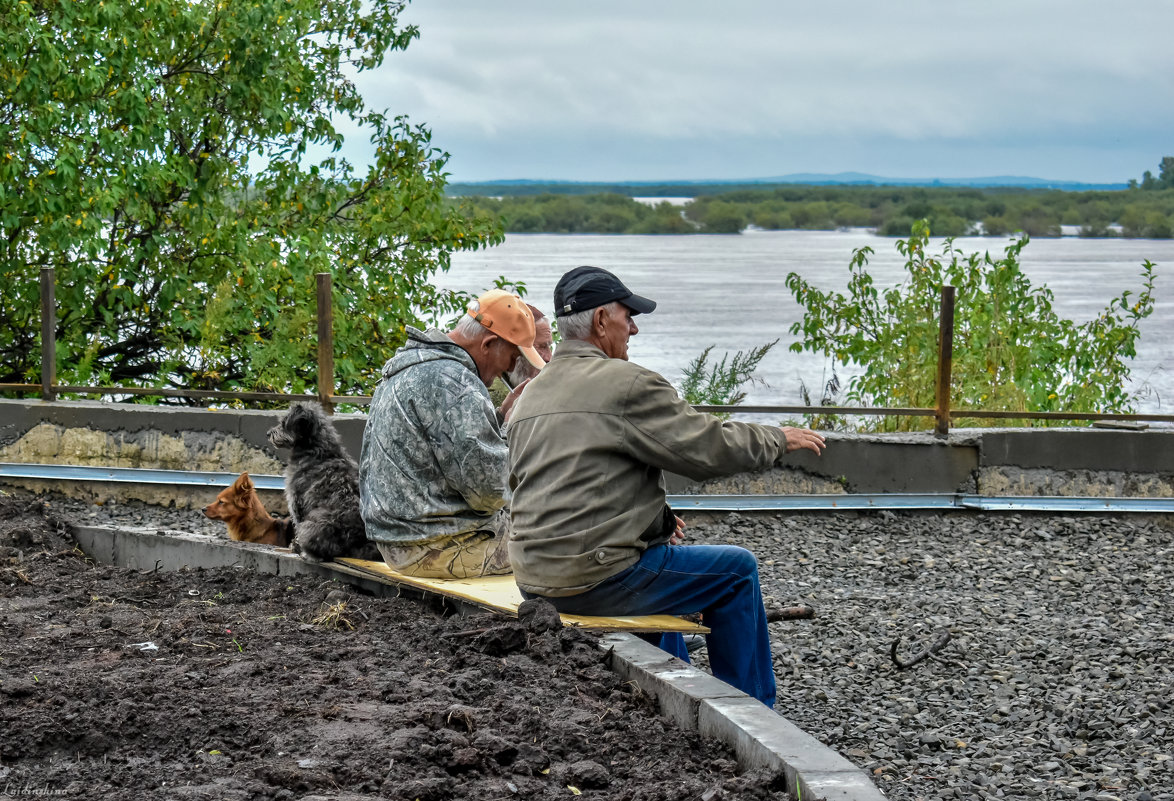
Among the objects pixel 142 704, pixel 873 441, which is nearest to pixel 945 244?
pixel 873 441

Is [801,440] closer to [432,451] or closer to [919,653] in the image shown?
[432,451]

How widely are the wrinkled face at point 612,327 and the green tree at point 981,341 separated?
6.19 metres

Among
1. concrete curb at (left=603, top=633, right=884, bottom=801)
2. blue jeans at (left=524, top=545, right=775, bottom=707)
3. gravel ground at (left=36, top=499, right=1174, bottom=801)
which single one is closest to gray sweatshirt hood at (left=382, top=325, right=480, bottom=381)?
blue jeans at (left=524, top=545, right=775, bottom=707)

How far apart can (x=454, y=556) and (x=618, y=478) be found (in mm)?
1185

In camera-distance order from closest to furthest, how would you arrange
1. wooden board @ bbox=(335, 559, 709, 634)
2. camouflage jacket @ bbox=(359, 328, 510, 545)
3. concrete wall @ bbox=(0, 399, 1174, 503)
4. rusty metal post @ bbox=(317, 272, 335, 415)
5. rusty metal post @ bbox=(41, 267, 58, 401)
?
wooden board @ bbox=(335, 559, 709, 634), camouflage jacket @ bbox=(359, 328, 510, 545), concrete wall @ bbox=(0, 399, 1174, 503), rusty metal post @ bbox=(317, 272, 335, 415), rusty metal post @ bbox=(41, 267, 58, 401)

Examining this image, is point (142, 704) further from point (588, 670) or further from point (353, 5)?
point (353, 5)

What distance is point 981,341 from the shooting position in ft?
36.2

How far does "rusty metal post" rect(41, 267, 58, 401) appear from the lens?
9.73 meters

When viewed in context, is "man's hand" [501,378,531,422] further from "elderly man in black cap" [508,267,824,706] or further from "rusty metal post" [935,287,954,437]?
"rusty metal post" [935,287,954,437]

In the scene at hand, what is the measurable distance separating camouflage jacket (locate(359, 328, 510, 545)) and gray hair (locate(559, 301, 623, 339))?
742mm

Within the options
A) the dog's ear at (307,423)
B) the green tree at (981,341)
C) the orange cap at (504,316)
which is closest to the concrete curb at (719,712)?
the dog's ear at (307,423)

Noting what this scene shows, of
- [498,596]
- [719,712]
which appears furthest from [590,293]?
[719,712]

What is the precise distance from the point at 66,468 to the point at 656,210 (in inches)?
2246

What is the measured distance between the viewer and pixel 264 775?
335cm
